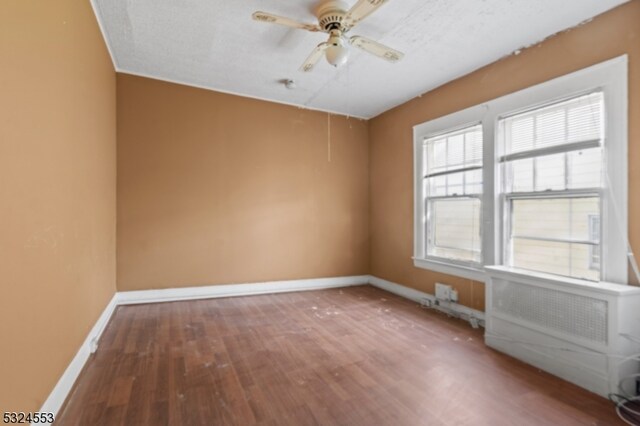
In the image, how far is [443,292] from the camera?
3.68m

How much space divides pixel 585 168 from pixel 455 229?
1471 millimetres

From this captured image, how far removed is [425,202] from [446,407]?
2712mm

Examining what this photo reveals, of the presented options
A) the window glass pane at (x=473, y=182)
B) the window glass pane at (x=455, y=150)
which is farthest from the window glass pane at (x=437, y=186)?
the window glass pane at (x=473, y=182)

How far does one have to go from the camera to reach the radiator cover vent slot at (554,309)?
6.81ft

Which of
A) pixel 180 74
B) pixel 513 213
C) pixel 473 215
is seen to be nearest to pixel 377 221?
pixel 473 215

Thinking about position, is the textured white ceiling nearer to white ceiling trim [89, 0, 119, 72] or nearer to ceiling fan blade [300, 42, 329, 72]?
white ceiling trim [89, 0, 119, 72]

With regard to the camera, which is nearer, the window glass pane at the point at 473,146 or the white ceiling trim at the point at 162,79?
the white ceiling trim at the point at 162,79

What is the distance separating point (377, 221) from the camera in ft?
16.6

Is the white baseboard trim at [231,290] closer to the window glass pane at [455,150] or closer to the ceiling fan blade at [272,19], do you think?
the window glass pane at [455,150]

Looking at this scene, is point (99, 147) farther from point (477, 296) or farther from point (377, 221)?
point (477, 296)

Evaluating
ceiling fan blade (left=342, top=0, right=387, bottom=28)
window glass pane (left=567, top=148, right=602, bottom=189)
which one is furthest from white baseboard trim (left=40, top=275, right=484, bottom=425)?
ceiling fan blade (left=342, top=0, right=387, bottom=28)

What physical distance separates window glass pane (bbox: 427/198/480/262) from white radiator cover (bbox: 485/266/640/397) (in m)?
0.75

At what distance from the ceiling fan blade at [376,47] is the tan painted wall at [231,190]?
2.35 metres

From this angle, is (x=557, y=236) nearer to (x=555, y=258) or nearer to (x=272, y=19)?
(x=555, y=258)
